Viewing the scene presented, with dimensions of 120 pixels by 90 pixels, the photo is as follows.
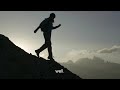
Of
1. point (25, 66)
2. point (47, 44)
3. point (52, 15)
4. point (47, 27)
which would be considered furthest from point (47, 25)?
point (25, 66)

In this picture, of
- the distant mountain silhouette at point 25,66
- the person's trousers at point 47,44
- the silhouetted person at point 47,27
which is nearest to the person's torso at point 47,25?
the silhouetted person at point 47,27

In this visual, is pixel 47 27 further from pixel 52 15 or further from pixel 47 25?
pixel 52 15

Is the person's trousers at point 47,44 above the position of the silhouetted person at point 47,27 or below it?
below

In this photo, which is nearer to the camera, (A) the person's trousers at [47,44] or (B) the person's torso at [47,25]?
(B) the person's torso at [47,25]

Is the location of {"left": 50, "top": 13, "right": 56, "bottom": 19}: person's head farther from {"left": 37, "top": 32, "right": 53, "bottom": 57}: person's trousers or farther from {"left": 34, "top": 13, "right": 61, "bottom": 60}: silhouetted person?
{"left": 37, "top": 32, "right": 53, "bottom": 57}: person's trousers

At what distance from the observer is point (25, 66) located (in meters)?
10.9

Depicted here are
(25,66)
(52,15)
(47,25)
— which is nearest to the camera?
(52,15)

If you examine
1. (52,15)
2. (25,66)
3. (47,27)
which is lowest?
(25,66)

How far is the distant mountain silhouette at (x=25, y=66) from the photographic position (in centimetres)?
1012

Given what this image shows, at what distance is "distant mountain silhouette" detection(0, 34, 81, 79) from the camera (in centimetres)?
1012

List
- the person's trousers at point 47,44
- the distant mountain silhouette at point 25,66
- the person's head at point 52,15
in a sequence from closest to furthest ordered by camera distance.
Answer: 1. the person's head at point 52,15
2. the distant mountain silhouette at point 25,66
3. the person's trousers at point 47,44

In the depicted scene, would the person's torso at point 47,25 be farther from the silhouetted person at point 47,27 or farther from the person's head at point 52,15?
the person's head at point 52,15
